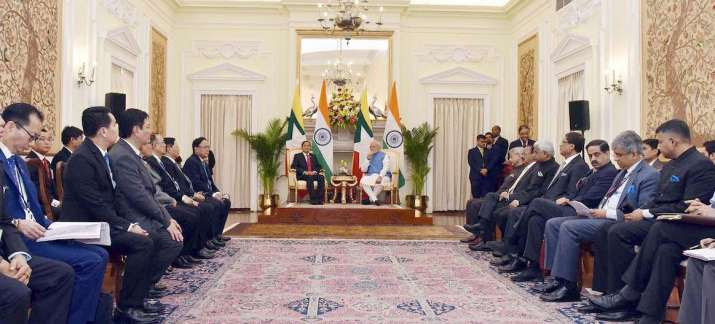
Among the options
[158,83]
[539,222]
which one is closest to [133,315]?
[539,222]

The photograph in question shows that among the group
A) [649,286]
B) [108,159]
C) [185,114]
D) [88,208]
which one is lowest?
[649,286]

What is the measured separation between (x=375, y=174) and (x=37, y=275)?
8101 millimetres

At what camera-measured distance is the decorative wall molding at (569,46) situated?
30.3 ft

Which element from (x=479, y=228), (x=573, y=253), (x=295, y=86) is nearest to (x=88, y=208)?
(x=573, y=253)

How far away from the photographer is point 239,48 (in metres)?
12.7

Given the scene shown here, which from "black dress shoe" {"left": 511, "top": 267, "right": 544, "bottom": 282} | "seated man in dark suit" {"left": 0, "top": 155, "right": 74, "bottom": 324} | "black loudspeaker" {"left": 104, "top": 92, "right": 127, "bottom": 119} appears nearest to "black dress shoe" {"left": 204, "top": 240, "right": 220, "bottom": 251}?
"black loudspeaker" {"left": 104, "top": 92, "right": 127, "bottom": 119}

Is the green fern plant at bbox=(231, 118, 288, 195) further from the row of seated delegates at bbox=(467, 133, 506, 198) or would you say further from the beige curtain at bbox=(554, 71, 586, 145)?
the beige curtain at bbox=(554, 71, 586, 145)

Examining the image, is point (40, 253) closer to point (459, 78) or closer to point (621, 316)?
point (621, 316)

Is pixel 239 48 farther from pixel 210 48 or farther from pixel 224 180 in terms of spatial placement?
pixel 224 180

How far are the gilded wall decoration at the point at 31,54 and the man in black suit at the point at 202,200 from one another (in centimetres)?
143

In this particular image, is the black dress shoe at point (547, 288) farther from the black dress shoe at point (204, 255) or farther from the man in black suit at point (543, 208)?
the black dress shoe at point (204, 255)

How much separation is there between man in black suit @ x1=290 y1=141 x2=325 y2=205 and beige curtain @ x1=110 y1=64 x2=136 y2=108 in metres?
2.90

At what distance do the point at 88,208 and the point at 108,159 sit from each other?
37 centimetres

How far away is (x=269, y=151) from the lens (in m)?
12.3
